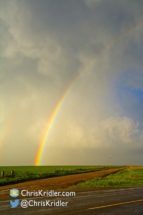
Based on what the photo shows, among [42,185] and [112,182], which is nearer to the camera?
[42,185]

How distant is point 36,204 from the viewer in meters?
12.6

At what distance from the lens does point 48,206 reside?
1199cm

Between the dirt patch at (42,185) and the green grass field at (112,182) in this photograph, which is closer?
the dirt patch at (42,185)

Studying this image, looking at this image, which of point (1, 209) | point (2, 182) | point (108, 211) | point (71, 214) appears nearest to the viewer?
point (71, 214)

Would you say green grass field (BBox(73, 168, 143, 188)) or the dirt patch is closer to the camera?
the dirt patch

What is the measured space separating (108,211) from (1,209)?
525 cm

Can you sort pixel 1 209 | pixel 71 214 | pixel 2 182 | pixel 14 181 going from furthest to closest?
pixel 14 181 < pixel 2 182 < pixel 1 209 < pixel 71 214

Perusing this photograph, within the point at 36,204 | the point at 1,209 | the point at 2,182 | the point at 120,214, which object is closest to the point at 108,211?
the point at 120,214

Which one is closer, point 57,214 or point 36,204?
point 57,214

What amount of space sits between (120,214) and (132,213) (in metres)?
0.68

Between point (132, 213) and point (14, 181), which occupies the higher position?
point (14, 181)

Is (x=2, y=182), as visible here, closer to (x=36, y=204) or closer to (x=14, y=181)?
(x=14, y=181)

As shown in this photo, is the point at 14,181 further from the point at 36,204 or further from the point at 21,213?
the point at 21,213

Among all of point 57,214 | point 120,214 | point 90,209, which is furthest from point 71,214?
point 120,214
